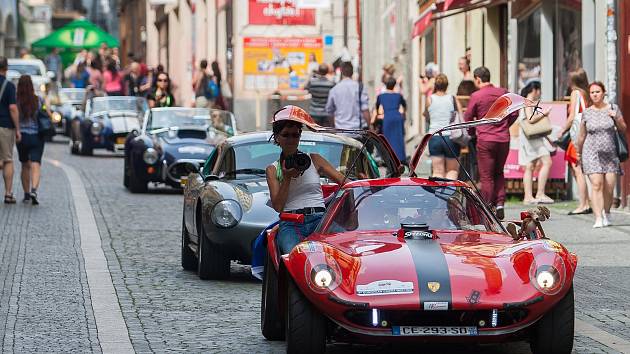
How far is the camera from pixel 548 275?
8.22 meters

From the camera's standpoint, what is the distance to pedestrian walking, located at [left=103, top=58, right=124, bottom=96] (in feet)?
137

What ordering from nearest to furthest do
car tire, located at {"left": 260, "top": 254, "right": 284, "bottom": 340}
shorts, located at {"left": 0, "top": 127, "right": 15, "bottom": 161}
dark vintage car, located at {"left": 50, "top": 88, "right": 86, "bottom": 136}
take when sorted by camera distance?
car tire, located at {"left": 260, "top": 254, "right": 284, "bottom": 340}, shorts, located at {"left": 0, "top": 127, "right": 15, "bottom": 161}, dark vintage car, located at {"left": 50, "top": 88, "right": 86, "bottom": 136}

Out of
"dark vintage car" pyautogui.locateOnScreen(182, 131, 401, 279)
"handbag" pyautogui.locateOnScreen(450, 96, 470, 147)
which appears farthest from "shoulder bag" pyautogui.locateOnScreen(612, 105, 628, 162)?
"dark vintage car" pyautogui.locateOnScreen(182, 131, 401, 279)

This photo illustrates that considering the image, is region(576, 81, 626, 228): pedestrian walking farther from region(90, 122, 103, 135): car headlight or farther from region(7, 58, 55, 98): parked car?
region(7, 58, 55, 98): parked car

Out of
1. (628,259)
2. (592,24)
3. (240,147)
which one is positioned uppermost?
(592,24)

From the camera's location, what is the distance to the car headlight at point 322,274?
8.14m

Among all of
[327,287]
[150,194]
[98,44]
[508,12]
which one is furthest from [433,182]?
[98,44]

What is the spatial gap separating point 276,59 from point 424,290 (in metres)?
33.5

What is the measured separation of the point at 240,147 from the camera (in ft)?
45.8

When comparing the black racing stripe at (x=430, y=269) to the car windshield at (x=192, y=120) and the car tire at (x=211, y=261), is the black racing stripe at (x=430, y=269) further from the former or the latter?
the car windshield at (x=192, y=120)

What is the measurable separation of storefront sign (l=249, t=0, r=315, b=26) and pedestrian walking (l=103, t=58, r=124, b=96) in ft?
12.2

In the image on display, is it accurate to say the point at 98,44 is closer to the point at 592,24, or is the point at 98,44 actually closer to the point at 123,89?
the point at 123,89

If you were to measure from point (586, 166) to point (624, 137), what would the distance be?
0.51 metres

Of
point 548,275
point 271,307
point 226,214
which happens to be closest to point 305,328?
point 271,307
